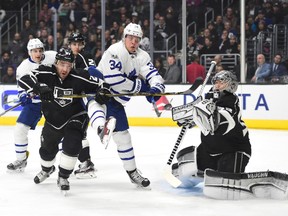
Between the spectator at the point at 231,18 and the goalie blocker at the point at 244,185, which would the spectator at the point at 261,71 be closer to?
the spectator at the point at 231,18

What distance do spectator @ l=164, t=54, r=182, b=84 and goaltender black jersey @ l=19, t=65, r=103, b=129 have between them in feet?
14.0

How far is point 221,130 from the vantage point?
13.3ft

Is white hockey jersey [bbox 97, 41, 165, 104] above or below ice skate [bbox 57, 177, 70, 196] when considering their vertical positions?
above

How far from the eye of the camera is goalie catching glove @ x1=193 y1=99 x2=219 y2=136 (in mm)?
3920

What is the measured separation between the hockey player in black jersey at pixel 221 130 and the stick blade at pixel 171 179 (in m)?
0.13

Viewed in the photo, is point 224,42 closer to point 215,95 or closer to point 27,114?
point 27,114

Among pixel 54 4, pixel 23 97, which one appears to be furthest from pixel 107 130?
pixel 54 4

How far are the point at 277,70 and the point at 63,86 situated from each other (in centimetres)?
454

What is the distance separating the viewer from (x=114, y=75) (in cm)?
443

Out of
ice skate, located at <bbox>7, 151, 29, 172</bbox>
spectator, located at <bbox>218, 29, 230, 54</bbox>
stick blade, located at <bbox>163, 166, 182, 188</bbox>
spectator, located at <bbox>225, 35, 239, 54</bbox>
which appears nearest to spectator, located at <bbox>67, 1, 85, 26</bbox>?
spectator, located at <bbox>218, 29, 230, 54</bbox>

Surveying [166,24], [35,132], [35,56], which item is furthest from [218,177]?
[166,24]

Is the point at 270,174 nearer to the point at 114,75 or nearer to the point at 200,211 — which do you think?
the point at 200,211

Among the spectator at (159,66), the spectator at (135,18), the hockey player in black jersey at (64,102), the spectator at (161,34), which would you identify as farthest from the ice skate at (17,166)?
the spectator at (135,18)

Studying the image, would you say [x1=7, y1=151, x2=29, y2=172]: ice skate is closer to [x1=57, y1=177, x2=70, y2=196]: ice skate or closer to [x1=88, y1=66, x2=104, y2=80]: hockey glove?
[x1=57, y1=177, x2=70, y2=196]: ice skate
